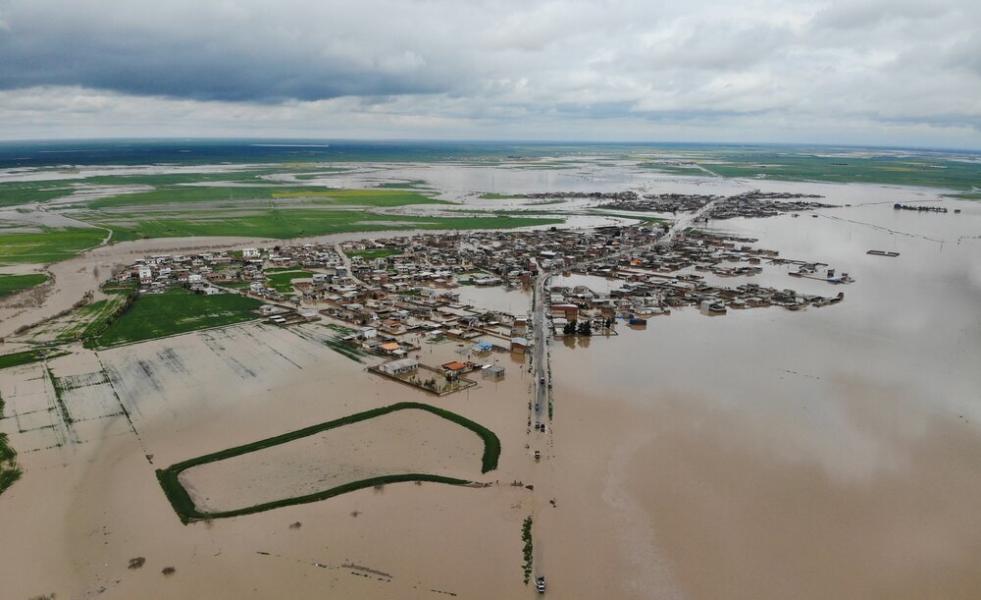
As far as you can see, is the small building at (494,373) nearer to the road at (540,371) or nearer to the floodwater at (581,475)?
the floodwater at (581,475)

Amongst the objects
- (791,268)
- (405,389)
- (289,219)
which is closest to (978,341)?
(791,268)

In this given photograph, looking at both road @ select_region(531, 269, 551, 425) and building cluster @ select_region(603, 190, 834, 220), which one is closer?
road @ select_region(531, 269, 551, 425)

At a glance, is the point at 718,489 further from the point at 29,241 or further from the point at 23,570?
the point at 29,241

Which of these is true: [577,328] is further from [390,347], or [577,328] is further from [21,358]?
[21,358]

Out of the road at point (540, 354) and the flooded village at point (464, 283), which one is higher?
the flooded village at point (464, 283)

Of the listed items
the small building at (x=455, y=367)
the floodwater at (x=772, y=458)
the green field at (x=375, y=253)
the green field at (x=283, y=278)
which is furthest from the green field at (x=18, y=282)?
the floodwater at (x=772, y=458)

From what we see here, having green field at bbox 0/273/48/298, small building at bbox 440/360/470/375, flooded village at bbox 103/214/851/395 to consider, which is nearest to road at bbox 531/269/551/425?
flooded village at bbox 103/214/851/395

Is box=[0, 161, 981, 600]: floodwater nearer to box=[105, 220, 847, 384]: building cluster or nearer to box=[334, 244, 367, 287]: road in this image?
box=[105, 220, 847, 384]: building cluster
